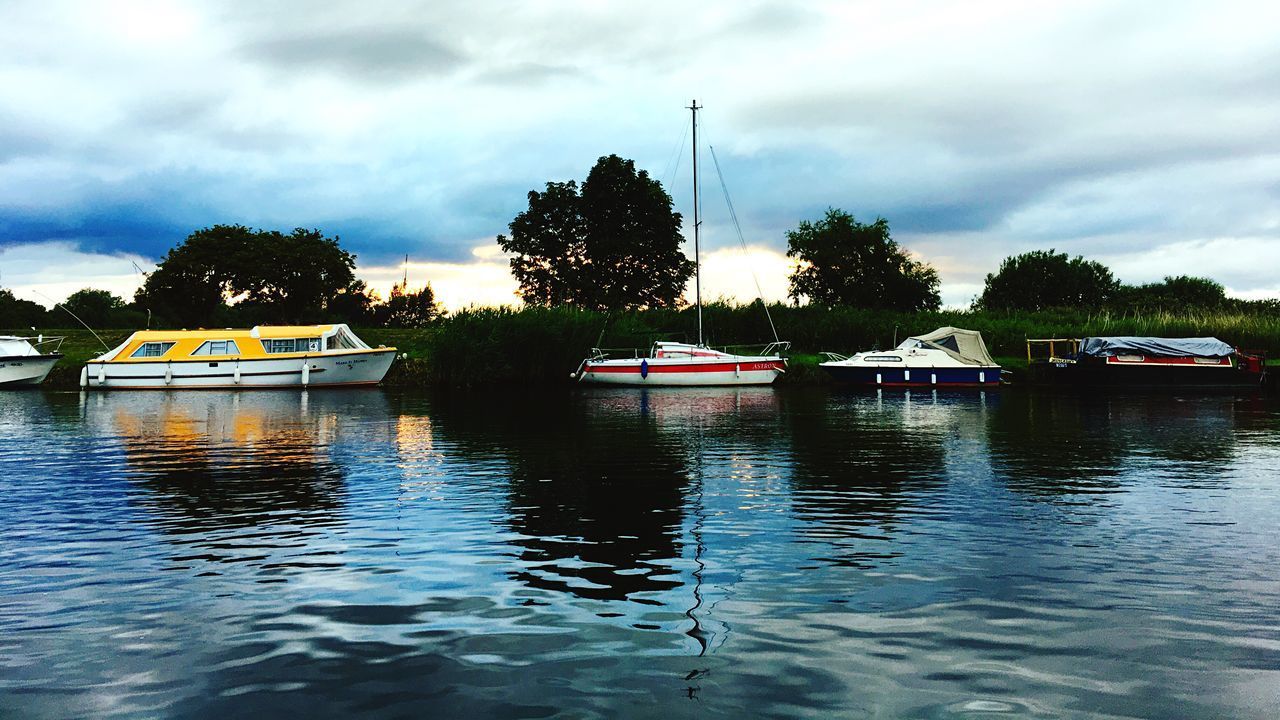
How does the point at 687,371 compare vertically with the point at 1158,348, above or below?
below

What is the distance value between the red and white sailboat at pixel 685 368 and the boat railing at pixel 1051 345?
17.8m

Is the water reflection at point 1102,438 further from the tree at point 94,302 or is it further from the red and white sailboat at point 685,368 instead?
the tree at point 94,302

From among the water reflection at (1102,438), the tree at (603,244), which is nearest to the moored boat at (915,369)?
the water reflection at (1102,438)

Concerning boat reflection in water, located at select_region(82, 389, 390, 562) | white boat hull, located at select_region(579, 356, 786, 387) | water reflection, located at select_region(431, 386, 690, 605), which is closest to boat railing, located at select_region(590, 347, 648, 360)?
white boat hull, located at select_region(579, 356, 786, 387)

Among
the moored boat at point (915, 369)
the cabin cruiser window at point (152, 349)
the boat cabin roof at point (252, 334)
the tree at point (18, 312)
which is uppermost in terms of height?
the tree at point (18, 312)

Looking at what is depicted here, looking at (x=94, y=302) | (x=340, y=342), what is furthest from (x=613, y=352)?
(x=94, y=302)

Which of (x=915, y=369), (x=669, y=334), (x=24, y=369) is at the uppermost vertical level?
(x=669, y=334)

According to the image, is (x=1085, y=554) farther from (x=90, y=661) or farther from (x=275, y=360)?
(x=275, y=360)

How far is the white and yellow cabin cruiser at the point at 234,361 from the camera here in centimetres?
5709

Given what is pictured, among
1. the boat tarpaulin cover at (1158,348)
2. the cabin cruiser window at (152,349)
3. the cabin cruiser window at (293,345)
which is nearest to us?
the boat tarpaulin cover at (1158,348)

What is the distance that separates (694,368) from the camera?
191 feet

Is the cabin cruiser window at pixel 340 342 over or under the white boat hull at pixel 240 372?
over

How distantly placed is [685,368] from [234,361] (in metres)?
27.1

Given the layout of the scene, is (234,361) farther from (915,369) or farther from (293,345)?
(915,369)
